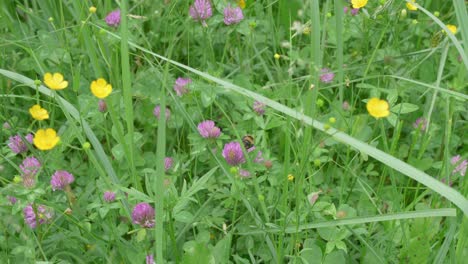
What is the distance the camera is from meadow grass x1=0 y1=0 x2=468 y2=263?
140 centimetres

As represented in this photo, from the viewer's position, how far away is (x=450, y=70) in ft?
7.04

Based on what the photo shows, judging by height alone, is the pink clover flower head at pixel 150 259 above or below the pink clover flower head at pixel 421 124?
below

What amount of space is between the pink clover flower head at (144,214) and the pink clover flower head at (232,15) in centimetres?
75

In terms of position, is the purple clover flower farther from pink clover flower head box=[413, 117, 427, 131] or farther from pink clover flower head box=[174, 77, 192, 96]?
pink clover flower head box=[413, 117, 427, 131]

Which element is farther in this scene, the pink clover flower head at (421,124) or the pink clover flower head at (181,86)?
the pink clover flower head at (181,86)

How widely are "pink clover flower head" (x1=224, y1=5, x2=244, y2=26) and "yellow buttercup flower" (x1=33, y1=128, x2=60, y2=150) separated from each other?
0.75 metres

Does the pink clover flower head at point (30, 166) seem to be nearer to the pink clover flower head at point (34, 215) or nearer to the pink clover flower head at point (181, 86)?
the pink clover flower head at point (34, 215)

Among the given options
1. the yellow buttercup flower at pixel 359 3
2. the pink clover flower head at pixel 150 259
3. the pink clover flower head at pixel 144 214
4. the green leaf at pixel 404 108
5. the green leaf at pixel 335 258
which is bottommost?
the green leaf at pixel 335 258

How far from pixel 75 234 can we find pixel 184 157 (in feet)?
1.22

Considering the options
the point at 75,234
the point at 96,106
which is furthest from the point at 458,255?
the point at 96,106

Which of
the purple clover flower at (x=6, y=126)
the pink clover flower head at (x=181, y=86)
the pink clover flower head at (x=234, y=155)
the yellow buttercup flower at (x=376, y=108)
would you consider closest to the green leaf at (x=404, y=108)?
the yellow buttercup flower at (x=376, y=108)

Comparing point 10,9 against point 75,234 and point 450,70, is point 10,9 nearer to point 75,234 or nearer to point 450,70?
point 75,234

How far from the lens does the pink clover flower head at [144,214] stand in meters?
1.44

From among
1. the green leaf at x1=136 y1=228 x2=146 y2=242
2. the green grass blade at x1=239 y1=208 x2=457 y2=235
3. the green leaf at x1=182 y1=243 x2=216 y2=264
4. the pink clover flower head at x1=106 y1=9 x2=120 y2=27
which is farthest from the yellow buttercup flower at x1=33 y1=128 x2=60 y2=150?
the pink clover flower head at x1=106 y1=9 x2=120 y2=27
